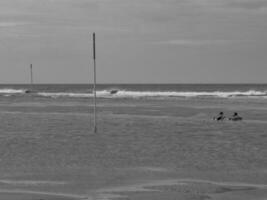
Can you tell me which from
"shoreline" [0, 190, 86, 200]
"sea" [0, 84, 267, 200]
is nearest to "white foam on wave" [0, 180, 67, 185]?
"sea" [0, 84, 267, 200]

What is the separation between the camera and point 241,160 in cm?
1141

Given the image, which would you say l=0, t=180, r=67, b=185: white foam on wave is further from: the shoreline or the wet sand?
the shoreline

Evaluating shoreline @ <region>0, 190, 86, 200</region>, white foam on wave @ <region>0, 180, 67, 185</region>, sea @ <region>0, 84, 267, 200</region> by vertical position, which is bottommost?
sea @ <region>0, 84, 267, 200</region>

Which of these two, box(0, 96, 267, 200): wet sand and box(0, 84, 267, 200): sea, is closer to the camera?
box(0, 96, 267, 200): wet sand

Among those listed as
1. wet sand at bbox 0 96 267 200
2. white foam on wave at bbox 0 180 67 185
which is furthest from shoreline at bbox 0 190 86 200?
white foam on wave at bbox 0 180 67 185

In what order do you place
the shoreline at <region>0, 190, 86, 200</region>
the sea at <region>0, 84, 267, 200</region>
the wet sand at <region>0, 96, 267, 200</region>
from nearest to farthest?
the shoreline at <region>0, 190, 86, 200</region>, the wet sand at <region>0, 96, 267, 200</region>, the sea at <region>0, 84, 267, 200</region>

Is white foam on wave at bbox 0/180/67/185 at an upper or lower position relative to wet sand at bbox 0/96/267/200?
upper

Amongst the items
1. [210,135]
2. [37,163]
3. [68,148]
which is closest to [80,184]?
[37,163]

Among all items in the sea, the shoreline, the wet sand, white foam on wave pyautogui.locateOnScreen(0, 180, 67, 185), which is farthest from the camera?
white foam on wave pyautogui.locateOnScreen(0, 180, 67, 185)

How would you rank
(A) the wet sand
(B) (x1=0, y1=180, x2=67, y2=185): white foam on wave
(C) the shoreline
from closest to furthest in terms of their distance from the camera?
1. (C) the shoreline
2. (A) the wet sand
3. (B) (x1=0, y1=180, x2=67, y2=185): white foam on wave

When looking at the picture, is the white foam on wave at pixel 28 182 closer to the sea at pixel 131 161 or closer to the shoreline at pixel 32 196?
the sea at pixel 131 161

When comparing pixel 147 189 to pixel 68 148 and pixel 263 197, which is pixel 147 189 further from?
pixel 68 148

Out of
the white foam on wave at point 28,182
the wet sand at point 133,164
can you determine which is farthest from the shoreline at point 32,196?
the white foam on wave at point 28,182

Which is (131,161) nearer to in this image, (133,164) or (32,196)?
(133,164)
